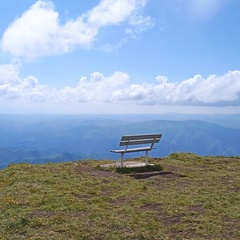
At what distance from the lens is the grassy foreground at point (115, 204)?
8.73 meters

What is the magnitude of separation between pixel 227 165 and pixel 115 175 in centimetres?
975

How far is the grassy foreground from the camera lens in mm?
8727

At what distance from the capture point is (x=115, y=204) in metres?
11.6

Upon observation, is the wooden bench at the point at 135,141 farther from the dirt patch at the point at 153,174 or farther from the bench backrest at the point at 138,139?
the dirt patch at the point at 153,174

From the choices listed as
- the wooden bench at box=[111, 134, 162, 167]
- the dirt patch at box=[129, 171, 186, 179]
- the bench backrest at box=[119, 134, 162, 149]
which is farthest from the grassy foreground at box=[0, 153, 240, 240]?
the bench backrest at box=[119, 134, 162, 149]

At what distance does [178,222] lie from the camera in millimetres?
9688

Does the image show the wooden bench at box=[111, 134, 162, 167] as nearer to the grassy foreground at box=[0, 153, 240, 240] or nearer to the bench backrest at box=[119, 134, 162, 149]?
the bench backrest at box=[119, 134, 162, 149]

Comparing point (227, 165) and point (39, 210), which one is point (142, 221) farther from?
point (227, 165)

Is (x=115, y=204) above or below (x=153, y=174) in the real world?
above

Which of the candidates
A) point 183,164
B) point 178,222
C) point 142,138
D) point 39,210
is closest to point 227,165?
point 183,164

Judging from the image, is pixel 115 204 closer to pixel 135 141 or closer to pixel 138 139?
pixel 135 141

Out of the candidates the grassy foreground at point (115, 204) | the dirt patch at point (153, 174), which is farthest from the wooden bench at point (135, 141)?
the grassy foreground at point (115, 204)

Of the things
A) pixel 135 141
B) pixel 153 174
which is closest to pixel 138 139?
pixel 135 141

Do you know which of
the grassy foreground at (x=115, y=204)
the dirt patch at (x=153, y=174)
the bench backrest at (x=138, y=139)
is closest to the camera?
the grassy foreground at (x=115, y=204)
